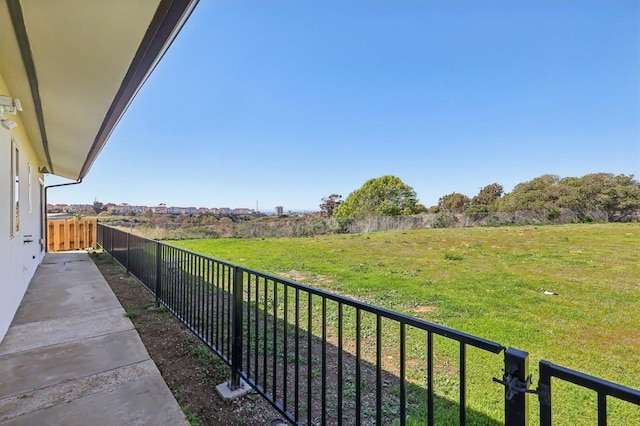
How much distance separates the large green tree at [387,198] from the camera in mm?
24516

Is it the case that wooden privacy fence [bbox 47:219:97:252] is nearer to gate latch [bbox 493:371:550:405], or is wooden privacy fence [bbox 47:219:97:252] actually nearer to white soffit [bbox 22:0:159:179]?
white soffit [bbox 22:0:159:179]

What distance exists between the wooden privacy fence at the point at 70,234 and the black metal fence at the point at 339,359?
7.50 m

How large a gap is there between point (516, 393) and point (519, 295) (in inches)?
181

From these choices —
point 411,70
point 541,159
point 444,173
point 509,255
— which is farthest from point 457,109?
point 541,159

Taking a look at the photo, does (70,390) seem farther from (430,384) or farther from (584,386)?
(584,386)

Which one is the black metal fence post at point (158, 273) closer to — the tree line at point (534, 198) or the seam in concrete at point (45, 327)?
the seam in concrete at point (45, 327)

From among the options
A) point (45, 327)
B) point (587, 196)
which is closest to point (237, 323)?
point (45, 327)

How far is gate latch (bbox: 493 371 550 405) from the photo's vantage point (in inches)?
29.0

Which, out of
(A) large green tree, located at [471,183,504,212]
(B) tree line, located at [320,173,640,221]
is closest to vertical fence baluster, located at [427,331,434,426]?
(B) tree line, located at [320,173,640,221]

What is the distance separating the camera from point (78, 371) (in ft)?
7.20

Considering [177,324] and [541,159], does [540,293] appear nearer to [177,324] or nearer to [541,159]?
[177,324]

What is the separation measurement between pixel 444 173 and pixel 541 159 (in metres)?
7.05

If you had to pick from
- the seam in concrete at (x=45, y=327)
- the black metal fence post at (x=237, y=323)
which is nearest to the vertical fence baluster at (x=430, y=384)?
the black metal fence post at (x=237, y=323)

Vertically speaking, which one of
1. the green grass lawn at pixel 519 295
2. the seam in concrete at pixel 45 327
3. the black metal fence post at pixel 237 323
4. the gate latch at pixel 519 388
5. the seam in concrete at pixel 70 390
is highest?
the gate latch at pixel 519 388
